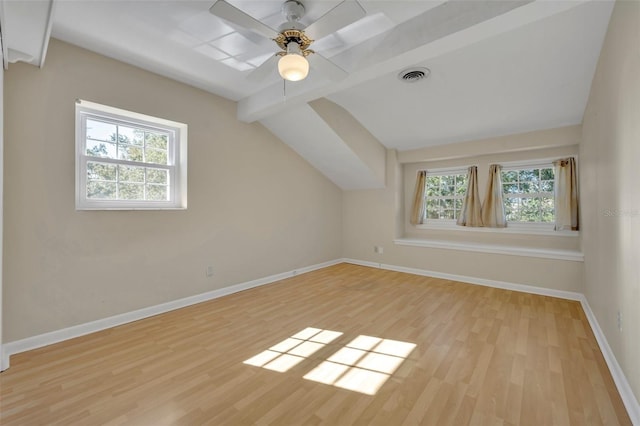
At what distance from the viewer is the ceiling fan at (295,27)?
5.27 feet

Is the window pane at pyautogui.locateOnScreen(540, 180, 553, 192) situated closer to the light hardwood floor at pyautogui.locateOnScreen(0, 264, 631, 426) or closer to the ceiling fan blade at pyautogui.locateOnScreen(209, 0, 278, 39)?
the light hardwood floor at pyautogui.locateOnScreen(0, 264, 631, 426)

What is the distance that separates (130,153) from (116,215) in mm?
696

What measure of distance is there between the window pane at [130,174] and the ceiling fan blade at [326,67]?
2.20 metres

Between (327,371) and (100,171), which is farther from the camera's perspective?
(100,171)

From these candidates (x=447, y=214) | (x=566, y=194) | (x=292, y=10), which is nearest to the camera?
(x=292, y=10)

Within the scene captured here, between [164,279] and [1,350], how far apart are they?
4.07 feet

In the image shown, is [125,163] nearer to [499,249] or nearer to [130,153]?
[130,153]

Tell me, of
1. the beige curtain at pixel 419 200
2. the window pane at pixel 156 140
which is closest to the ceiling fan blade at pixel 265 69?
the window pane at pixel 156 140

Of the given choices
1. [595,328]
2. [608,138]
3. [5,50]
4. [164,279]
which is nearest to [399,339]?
[595,328]

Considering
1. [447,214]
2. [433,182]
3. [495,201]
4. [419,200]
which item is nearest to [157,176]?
[419,200]

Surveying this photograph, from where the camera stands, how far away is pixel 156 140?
3127 millimetres

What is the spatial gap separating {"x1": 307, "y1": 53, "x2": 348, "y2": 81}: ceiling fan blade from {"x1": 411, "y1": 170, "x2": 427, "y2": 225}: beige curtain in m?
3.24

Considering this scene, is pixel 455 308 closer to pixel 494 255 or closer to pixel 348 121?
pixel 494 255

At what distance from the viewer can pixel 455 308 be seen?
125 inches
